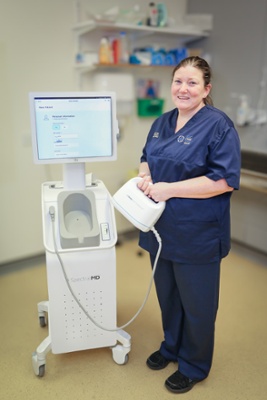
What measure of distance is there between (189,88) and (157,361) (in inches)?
49.7

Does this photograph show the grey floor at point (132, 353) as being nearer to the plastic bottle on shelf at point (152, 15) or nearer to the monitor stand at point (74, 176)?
the monitor stand at point (74, 176)

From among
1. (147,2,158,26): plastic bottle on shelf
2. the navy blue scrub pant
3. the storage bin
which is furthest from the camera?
the storage bin

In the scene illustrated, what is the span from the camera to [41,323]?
6.81ft

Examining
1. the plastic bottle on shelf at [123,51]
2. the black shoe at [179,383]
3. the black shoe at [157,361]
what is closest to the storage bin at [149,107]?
the plastic bottle on shelf at [123,51]

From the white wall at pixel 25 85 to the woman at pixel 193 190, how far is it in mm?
1250

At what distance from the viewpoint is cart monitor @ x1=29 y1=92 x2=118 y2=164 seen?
148 centimetres

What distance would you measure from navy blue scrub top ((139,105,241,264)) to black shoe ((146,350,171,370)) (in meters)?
0.59

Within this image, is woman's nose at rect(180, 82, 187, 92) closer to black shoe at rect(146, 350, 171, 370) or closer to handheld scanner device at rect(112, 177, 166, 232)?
handheld scanner device at rect(112, 177, 166, 232)

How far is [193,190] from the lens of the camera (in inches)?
55.6

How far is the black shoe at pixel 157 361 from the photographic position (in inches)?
70.4

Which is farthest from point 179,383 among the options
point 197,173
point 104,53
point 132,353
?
point 104,53

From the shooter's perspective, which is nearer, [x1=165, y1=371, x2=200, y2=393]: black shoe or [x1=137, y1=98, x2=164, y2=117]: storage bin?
[x1=165, y1=371, x2=200, y2=393]: black shoe

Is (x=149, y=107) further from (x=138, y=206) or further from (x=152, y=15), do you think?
(x=138, y=206)

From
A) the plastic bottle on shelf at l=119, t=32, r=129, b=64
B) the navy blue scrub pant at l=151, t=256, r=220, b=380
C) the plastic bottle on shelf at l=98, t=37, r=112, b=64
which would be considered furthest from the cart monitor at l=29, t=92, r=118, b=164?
the plastic bottle on shelf at l=119, t=32, r=129, b=64
